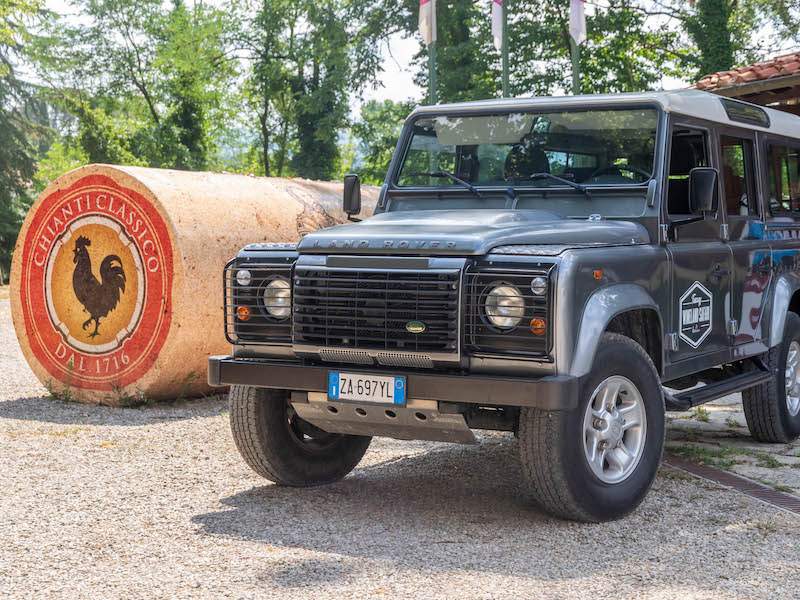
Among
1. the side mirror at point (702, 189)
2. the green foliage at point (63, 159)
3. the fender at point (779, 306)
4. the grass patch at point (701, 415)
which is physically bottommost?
the grass patch at point (701, 415)

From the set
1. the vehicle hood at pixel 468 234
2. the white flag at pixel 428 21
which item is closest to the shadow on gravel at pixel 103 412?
the vehicle hood at pixel 468 234

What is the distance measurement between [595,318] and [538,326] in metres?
0.32

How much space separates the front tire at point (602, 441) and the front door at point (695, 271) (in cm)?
75

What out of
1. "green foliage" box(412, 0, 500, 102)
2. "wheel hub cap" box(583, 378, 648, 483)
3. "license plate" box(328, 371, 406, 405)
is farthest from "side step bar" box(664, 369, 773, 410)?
"green foliage" box(412, 0, 500, 102)

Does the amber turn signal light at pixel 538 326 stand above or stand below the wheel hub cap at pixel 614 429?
above

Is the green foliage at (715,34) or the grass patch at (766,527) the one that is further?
the green foliage at (715,34)

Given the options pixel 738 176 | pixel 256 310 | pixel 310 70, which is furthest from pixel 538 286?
pixel 310 70

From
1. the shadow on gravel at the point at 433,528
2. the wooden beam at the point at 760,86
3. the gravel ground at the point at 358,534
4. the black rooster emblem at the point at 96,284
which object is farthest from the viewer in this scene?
the wooden beam at the point at 760,86

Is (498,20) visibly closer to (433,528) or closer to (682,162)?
(682,162)

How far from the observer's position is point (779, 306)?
7.86 m

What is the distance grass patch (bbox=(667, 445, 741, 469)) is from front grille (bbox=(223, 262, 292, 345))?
2979mm

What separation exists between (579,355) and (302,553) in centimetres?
151

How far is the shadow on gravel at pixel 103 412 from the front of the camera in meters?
8.84

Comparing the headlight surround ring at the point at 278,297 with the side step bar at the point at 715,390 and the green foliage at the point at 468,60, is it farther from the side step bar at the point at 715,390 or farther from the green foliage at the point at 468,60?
the green foliage at the point at 468,60
